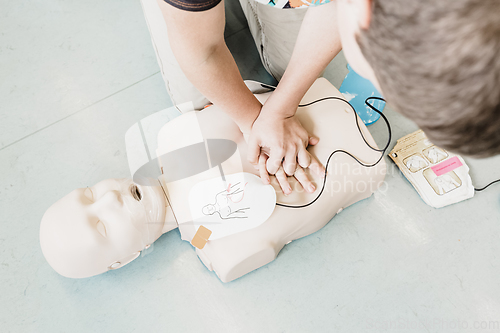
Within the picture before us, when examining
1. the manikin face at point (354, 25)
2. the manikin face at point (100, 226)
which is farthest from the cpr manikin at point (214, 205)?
the manikin face at point (354, 25)

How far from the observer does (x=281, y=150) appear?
0.83 m

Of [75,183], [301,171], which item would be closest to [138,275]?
[75,183]

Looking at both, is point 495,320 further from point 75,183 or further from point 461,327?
point 75,183

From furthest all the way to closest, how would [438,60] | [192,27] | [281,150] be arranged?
1. [281,150]
2. [192,27]
3. [438,60]

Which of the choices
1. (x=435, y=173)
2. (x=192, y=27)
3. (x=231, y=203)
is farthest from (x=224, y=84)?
(x=435, y=173)

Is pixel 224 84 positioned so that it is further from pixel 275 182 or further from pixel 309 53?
pixel 275 182

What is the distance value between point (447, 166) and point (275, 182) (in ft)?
2.17

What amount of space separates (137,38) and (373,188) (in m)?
1.22

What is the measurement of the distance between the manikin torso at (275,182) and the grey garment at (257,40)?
0.18m

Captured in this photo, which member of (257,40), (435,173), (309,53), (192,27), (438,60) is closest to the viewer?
(438,60)

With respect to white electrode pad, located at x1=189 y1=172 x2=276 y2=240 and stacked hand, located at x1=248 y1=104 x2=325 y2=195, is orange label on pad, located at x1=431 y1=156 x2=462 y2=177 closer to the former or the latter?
stacked hand, located at x1=248 y1=104 x2=325 y2=195

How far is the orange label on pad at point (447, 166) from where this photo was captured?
105 centimetres

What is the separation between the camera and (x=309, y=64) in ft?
2.41

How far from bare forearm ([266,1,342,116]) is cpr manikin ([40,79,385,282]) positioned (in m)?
0.17
